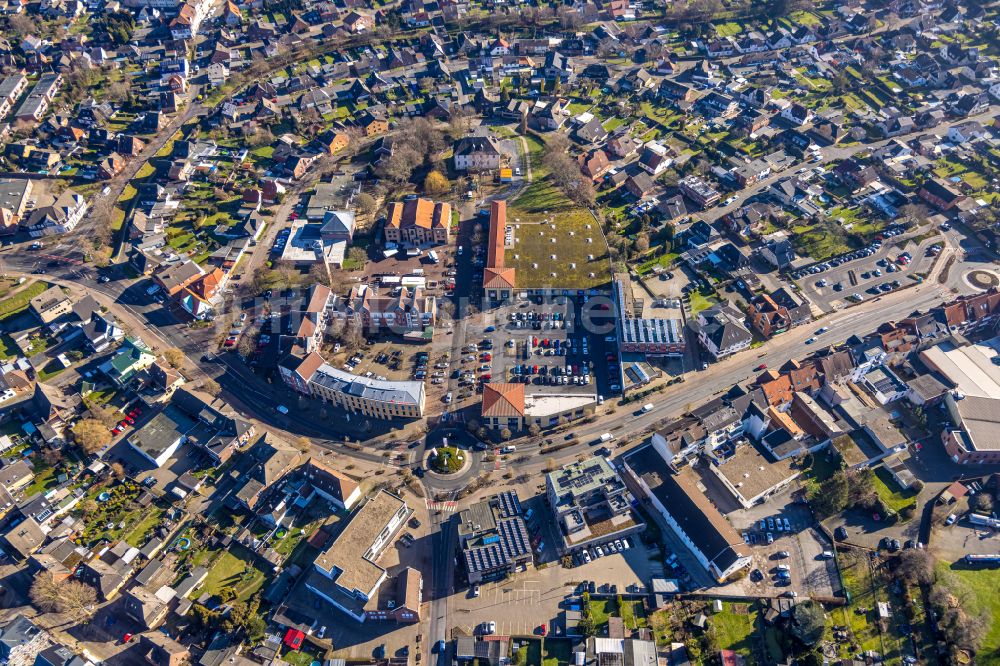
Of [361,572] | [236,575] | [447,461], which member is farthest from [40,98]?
[361,572]

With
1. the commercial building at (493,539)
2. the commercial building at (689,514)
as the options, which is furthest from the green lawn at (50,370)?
the commercial building at (689,514)

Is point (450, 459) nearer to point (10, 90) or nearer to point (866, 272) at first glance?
point (866, 272)

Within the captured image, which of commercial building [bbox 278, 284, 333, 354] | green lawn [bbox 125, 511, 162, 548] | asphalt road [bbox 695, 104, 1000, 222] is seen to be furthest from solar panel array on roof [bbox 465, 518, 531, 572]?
asphalt road [bbox 695, 104, 1000, 222]

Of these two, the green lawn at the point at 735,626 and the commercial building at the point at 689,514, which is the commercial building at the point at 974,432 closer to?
the commercial building at the point at 689,514

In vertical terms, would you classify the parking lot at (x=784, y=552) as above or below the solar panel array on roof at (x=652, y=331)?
below

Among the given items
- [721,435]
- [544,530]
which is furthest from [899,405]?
[544,530]

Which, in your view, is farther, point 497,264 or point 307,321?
point 497,264
